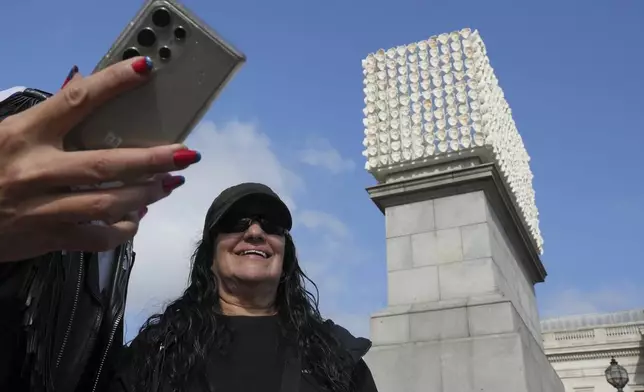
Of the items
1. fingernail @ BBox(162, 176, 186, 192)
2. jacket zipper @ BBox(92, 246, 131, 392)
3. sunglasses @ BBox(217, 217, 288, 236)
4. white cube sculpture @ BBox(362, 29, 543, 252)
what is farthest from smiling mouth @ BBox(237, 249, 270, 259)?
white cube sculpture @ BBox(362, 29, 543, 252)

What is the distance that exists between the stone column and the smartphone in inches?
296

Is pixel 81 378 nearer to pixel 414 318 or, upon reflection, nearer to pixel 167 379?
pixel 167 379

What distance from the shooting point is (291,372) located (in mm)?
2977

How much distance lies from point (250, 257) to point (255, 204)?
0.29 metres

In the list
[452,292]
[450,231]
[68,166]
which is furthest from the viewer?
[450,231]

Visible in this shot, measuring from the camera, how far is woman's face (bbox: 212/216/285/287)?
3.17m

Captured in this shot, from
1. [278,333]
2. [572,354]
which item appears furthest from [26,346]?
[572,354]

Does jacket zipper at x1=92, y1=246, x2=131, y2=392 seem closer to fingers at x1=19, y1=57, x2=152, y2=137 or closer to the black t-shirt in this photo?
the black t-shirt

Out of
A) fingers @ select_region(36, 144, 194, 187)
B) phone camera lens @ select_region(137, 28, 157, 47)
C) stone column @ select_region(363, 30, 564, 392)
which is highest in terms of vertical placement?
stone column @ select_region(363, 30, 564, 392)

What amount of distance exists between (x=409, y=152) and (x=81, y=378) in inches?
333

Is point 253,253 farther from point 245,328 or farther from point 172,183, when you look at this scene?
point 172,183

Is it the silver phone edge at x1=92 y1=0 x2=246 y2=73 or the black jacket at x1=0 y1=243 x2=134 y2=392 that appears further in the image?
the black jacket at x1=0 y1=243 x2=134 y2=392

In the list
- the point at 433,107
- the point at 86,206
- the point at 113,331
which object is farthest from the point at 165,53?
the point at 433,107

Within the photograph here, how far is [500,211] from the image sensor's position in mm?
10047
